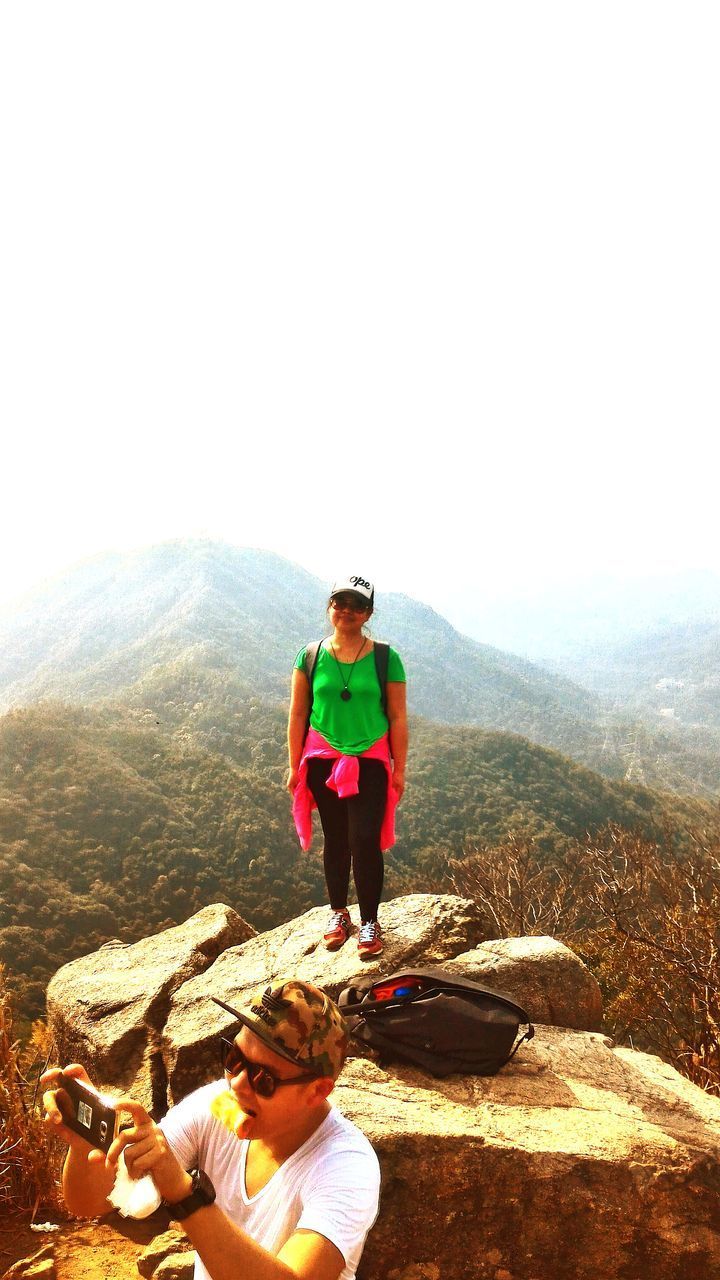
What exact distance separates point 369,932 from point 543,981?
3.75ft

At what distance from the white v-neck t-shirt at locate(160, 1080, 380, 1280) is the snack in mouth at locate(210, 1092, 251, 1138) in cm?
3

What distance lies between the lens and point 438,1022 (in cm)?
352

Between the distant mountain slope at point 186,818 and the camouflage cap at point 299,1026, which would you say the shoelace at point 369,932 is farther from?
the distant mountain slope at point 186,818

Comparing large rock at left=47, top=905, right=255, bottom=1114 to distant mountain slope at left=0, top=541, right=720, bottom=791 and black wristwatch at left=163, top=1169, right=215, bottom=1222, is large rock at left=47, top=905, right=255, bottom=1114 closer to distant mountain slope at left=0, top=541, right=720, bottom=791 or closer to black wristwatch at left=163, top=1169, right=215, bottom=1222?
black wristwatch at left=163, top=1169, right=215, bottom=1222

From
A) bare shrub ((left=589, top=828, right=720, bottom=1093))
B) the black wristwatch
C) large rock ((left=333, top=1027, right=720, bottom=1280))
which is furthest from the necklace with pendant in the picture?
bare shrub ((left=589, top=828, right=720, bottom=1093))

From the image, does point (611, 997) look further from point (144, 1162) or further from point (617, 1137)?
point (144, 1162)

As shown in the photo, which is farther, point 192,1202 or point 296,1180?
point 296,1180

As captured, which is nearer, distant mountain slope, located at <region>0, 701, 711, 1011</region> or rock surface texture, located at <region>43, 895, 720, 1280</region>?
rock surface texture, located at <region>43, 895, 720, 1280</region>

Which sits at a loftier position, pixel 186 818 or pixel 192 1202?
pixel 192 1202

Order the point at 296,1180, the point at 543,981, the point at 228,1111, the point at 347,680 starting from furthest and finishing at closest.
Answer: the point at 543,981 < the point at 347,680 < the point at 228,1111 < the point at 296,1180

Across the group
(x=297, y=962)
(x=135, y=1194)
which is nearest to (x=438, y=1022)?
(x=297, y=962)

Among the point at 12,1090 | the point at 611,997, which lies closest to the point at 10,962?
the point at 611,997

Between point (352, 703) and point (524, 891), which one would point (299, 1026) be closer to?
point (352, 703)

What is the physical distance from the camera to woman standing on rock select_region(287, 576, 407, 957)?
425cm
